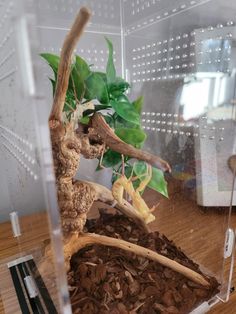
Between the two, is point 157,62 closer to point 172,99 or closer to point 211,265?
point 172,99

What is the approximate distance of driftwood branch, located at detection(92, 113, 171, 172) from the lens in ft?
1.47

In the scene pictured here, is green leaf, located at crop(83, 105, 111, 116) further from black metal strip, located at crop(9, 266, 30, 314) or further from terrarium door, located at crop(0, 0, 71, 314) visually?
black metal strip, located at crop(9, 266, 30, 314)

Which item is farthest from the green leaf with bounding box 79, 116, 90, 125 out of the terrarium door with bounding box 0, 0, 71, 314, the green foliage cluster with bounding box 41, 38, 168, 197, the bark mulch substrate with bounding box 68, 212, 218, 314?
the bark mulch substrate with bounding box 68, 212, 218, 314

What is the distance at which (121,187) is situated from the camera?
Result: 0.51 metres

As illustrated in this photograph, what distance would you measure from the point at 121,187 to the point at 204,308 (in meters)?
0.25

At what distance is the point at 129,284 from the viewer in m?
0.46

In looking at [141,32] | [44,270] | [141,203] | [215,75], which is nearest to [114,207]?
[141,203]

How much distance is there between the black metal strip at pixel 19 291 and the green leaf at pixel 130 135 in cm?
33

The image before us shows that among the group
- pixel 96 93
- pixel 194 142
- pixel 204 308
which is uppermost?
pixel 96 93

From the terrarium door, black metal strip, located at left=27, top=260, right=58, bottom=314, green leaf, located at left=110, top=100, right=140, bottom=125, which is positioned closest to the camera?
the terrarium door

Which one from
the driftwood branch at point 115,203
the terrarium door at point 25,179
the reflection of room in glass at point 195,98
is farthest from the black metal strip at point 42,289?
the reflection of room in glass at point 195,98

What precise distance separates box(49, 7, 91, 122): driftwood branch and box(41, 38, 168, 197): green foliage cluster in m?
0.06

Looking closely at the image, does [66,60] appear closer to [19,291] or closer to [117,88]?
[117,88]

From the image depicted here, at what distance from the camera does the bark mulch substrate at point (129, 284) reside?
43 cm
